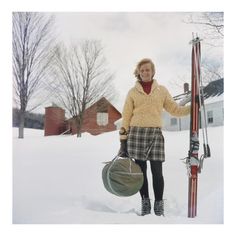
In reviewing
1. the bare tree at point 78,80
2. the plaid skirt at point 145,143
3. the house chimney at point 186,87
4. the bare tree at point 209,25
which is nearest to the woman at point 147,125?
the plaid skirt at point 145,143

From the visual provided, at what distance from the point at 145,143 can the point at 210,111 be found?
1.74 ft

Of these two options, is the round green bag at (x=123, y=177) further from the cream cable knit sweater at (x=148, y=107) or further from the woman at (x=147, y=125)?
the cream cable knit sweater at (x=148, y=107)

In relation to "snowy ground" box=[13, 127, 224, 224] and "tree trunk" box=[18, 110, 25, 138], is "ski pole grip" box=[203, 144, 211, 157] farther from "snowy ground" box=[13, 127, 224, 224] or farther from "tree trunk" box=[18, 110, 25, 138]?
"tree trunk" box=[18, 110, 25, 138]

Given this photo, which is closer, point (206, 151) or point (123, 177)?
point (123, 177)

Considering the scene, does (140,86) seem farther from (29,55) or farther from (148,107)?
(29,55)

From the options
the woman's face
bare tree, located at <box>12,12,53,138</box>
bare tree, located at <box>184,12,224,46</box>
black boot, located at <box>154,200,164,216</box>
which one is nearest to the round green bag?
black boot, located at <box>154,200,164,216</box>

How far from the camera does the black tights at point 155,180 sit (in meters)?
2.95

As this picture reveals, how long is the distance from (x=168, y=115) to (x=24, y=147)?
1066 mm

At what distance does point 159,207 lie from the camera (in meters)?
2.98

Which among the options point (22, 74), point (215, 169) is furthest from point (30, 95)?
point (215, 169)

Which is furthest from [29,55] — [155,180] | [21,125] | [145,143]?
[155,180]

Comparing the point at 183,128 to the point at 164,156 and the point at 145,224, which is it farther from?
the point at 145,224

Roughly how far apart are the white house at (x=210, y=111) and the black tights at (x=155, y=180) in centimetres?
28

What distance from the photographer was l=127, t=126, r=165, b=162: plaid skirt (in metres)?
2.93
